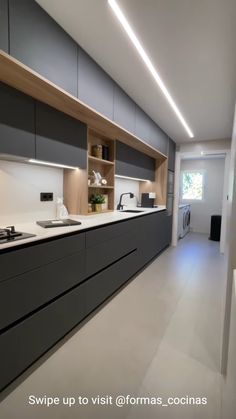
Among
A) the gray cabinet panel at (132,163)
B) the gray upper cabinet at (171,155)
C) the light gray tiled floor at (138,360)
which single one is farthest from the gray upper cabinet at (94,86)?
the gray upper cabinet at (171,155)

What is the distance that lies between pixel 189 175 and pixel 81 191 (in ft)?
17.1

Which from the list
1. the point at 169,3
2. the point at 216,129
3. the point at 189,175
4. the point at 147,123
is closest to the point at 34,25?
the point at 169,3

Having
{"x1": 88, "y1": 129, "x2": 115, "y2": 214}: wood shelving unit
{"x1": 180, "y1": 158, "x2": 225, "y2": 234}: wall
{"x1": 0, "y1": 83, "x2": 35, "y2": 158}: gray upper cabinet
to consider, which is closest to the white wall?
{"x1": 180, "y1": 158, "x2": 225, "y2": 234}: wall

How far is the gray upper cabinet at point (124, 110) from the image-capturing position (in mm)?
2527

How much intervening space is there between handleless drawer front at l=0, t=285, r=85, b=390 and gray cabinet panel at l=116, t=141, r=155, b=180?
6.54 feet

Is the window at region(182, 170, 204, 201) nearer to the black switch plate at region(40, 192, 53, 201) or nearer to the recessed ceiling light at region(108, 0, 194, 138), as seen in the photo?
the recessed ceiling light at region(108, 0, 194, 138)

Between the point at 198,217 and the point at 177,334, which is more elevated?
the point at 198,217

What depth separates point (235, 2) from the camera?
142 centimetres

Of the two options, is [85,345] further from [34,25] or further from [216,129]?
[216,129]

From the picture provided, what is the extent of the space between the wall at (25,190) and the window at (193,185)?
531 centimetres

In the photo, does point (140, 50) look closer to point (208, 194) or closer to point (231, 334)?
point (231, 334)

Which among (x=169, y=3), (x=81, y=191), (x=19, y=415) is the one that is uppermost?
(x=169, y=3)

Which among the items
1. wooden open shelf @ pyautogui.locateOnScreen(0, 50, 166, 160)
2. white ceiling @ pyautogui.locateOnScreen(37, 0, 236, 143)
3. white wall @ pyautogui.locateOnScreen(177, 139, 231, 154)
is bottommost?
wooden open shelf @ pyautogui.locateOnScreen(0, 50, 166, 160)

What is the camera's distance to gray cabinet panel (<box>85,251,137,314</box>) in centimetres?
197
